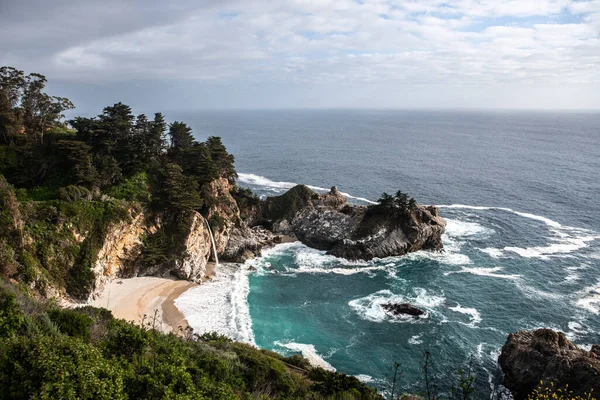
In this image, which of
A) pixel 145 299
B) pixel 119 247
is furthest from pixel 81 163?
pixel 145 299

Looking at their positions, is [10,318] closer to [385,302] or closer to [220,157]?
[385,302]

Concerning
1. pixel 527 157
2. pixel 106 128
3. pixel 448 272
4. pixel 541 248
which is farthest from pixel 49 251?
pixel 527 157

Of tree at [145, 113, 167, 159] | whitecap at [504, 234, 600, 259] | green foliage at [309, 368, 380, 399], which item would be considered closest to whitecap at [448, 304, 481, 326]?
whitecap at [504, 234, 600, 259]

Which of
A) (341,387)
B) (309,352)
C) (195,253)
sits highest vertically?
(195,253)

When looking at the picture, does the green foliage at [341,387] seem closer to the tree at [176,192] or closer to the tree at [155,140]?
the tree at [176,192]

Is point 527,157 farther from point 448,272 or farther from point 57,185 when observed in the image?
point 57,185

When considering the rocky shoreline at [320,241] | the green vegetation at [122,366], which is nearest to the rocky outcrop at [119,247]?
the rocky shoreline at [320,241]
